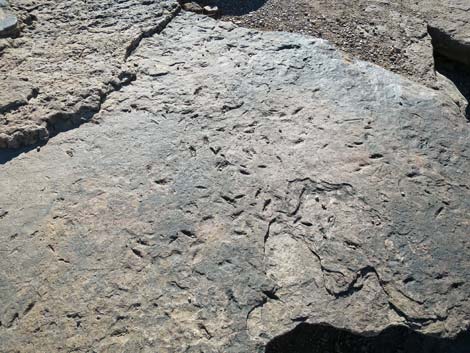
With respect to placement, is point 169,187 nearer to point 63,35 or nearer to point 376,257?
point 376,257

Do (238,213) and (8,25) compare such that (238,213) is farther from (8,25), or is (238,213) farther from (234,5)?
(234,5)

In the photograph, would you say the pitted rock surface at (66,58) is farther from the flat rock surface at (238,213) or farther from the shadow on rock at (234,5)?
the shadow on rock at (234,5)

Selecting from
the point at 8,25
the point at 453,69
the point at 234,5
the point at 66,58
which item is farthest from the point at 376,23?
the point at 8,25

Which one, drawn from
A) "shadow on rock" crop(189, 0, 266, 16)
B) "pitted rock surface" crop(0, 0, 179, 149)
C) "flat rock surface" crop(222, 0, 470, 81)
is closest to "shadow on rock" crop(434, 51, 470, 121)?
"flat rock surface" crop(222, 0, 470, 81)

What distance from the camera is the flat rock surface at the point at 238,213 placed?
1.43 m

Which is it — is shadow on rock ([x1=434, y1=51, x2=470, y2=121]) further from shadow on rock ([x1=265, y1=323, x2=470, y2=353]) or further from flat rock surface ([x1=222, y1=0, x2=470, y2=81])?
shadow on rock ([x1=265, y1=323, x2=470, y2=353])

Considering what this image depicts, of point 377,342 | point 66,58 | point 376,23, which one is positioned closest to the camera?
point 377,342

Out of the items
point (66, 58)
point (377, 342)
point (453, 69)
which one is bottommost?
point (377, 342)

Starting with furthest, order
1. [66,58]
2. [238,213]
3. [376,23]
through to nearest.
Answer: [376,23], [66,58], [238,213]

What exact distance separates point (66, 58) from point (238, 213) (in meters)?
0.92

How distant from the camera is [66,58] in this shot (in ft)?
6.68

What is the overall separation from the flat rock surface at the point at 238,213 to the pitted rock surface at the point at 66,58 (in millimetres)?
70

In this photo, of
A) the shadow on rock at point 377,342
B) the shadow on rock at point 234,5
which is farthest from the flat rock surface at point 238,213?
the shadow on rock at point 234,5

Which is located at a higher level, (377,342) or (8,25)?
(8,25)
